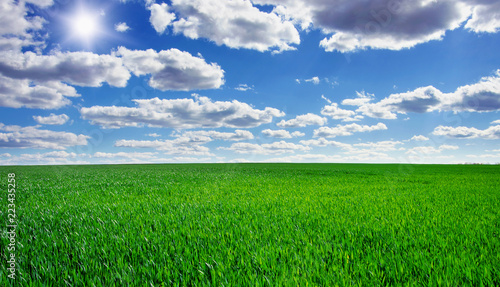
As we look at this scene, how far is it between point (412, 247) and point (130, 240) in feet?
16.3

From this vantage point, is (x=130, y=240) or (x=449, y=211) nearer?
(x=130, y=240)

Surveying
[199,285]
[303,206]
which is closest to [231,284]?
[199,285]

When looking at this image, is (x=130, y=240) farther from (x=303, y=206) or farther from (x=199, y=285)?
(x=303, y=206)

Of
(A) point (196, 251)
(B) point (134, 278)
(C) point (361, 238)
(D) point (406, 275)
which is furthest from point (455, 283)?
(B) point (134, 278)

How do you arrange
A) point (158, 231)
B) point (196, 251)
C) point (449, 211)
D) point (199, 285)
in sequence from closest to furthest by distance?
point (199, 285), point (196, 251), point (158, 231), point (449, 211)

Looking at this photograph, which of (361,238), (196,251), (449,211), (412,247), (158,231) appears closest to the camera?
(196,251)

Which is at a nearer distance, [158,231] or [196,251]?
[196,251]

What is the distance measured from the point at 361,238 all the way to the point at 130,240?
4.23 m

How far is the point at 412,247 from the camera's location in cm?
462

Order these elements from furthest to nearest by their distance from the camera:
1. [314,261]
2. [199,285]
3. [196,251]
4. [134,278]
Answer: [196,251] < [314,261] < [134,278] < [199,285]

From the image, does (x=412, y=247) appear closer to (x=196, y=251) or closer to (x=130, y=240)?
(x=196, y=251)

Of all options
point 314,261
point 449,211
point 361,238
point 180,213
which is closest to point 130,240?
point 180,213

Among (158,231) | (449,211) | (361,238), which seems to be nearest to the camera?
(361,238)

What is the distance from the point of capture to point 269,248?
4.30m
